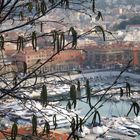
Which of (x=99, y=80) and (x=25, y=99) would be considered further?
(x=99, y=80)

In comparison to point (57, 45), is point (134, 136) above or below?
below

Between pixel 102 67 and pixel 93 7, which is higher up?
pixel 93 7

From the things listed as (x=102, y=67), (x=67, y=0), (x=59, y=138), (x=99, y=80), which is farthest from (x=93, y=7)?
(x=102, y=67)

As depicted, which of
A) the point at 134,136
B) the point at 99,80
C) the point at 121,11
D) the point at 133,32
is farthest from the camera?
the point at 121,11

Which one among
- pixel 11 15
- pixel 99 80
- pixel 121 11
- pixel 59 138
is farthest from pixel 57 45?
pixel 121 11

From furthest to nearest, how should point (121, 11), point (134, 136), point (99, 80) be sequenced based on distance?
point (121, 11) < point (99, 80) < point (134, 136)

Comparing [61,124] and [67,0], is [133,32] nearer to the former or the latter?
[61,124]

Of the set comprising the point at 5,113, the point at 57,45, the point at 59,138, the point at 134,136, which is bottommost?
the point at 134,136

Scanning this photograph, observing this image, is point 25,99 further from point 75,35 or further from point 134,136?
point 134,136

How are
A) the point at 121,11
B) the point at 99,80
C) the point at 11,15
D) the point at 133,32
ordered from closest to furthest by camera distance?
the point at 11,15
the point at 99,80
the point at 133,32
the point at 121,11
